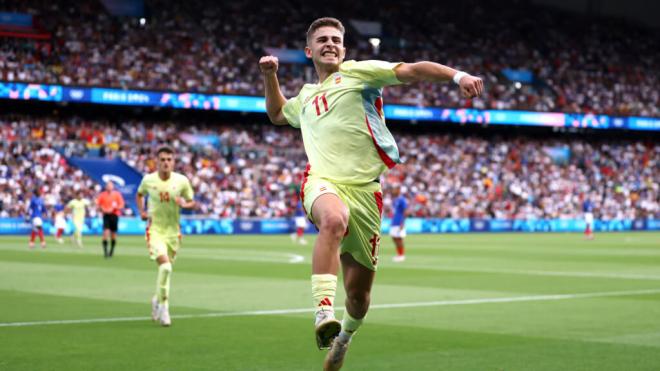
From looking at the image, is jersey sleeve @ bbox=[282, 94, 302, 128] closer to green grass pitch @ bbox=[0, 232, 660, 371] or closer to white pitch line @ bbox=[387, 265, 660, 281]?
green grass pitch @ bbox=[0, 232, 660, 371]

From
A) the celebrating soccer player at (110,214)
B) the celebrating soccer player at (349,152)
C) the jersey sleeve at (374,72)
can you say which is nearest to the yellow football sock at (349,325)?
the celebrating soccer player at (349,152)

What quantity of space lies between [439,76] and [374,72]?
35.9 inches

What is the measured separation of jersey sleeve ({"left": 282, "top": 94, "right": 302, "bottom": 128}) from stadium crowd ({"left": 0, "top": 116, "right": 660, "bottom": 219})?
4103 centimetres

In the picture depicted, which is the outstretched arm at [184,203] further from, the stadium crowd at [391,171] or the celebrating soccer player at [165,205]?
the stadium crowd at [391,171]

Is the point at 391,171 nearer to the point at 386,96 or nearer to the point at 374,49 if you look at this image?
the point at 386,96

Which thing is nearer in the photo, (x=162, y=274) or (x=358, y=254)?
(x=358, y=254)

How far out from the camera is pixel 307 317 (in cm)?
1457

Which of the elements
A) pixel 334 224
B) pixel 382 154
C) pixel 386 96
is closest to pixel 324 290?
pixel 334 224

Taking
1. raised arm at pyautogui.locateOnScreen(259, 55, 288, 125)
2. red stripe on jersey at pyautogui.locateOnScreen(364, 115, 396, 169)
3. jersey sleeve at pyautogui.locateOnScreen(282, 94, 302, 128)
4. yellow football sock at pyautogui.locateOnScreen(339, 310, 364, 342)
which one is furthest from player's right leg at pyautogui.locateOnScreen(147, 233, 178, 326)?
red stripe on jersey at pyautogui.locateOnScreen(364, 115, 396, 169)

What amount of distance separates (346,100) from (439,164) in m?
57.0

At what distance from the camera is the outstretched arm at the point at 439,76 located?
652cm

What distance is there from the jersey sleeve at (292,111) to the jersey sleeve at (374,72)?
2.78 ft

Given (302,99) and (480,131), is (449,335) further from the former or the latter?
(480,131)

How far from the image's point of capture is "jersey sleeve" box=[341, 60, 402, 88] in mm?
7481
